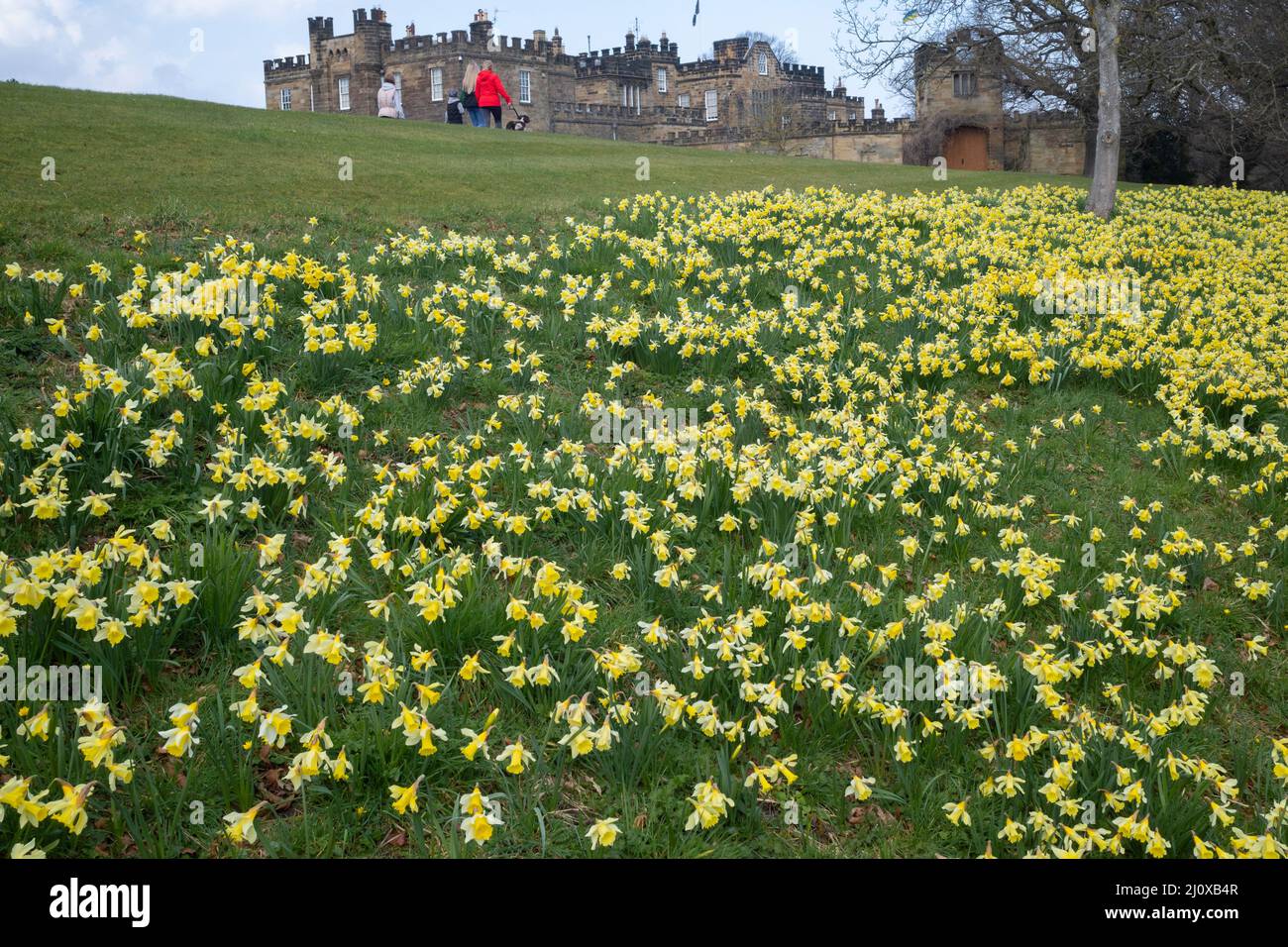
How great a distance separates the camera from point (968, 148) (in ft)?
145

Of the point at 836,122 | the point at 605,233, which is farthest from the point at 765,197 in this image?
the point at 836,122

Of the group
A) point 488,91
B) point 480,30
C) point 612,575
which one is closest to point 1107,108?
point 612,575

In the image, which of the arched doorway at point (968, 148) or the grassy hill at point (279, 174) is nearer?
the grassy hill at point (279, 174)

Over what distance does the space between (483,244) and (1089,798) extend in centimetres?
752

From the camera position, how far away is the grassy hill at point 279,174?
889 cm

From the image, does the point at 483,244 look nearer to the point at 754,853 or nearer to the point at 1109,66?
the point at 754,853

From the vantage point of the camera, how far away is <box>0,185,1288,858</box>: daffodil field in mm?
3219

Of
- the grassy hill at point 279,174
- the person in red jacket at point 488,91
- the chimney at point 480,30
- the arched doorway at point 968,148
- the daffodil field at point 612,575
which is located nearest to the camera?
the daffodil field at point 612,575

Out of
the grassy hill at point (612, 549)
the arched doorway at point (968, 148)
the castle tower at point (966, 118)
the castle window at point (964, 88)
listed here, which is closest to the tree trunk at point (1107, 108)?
the grassy hill at point (612, 549)

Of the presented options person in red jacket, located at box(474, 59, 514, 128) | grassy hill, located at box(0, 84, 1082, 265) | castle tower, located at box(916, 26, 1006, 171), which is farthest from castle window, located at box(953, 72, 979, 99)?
person in red jacket, located at box(474, 59, 514, 128)

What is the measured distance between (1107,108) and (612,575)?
15.6 metres

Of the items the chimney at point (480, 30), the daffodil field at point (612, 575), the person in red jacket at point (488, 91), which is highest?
the chimney at point (480, 30)

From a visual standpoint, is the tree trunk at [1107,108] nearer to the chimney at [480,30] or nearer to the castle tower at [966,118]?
the castle tower at [966,118]

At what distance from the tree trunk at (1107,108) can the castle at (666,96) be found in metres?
29.1
